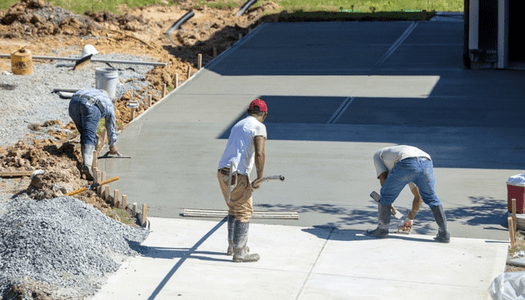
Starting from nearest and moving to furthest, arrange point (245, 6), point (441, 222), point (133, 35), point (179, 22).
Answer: point (441, 222)
point (133, 35)
point (179, 22)
point (245, 6)

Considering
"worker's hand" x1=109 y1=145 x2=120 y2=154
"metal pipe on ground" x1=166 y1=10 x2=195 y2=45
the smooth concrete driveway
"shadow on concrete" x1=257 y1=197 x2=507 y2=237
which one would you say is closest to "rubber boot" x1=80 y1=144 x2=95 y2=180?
the smooth concrete driveway

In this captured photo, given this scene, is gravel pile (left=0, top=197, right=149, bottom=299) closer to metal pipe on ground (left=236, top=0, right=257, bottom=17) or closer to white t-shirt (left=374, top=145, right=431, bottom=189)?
white t-shirt (left=374, top=145, right=431, bottom=189)

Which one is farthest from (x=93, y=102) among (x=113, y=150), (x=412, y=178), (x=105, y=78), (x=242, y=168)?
(x=412, y=178)

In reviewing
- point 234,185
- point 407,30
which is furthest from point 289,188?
point 407,30

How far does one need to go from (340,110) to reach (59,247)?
964 cm

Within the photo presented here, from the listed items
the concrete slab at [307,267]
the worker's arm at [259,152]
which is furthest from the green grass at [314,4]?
the worker's arm at [259,152]

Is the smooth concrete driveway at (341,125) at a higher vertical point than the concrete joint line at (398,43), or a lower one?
lower

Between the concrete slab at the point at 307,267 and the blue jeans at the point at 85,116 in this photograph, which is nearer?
the concrete slab at the point at 307,267

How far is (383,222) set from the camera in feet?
29.3

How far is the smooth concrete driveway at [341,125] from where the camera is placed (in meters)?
10.7

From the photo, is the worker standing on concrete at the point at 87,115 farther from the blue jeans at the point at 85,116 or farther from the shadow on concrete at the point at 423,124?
the shadow on concrete at the point at 423,124

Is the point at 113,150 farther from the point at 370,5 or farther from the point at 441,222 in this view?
the point at 370,5

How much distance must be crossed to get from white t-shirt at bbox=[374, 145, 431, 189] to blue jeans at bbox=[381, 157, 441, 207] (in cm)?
7

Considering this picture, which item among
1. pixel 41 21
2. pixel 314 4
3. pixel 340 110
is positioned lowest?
pixel 340 110
